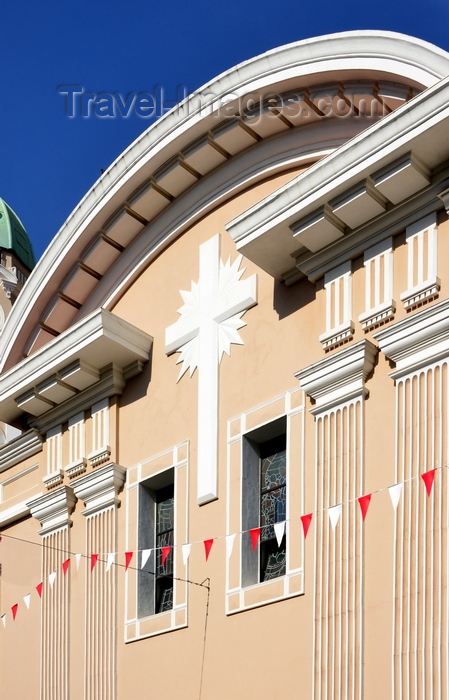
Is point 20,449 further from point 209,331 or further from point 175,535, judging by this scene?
point 209,331

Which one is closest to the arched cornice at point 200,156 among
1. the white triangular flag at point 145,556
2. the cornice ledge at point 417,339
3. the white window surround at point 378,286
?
the white window surround at point 378,286

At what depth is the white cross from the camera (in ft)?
48.3

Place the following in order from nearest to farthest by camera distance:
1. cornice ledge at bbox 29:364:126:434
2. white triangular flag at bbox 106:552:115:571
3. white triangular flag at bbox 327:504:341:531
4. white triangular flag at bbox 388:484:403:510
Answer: white triangular flag at bbox 388:484:403:510
white triangular flag at bbox 327:504:341:531
white triangular flag at bbox 106:552:115:571
cornice ledge at bbox 29:364:126:434

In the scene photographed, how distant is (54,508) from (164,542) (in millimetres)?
1941

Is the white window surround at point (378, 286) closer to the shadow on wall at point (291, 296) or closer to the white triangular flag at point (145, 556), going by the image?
the shadow on wall at point (291, 296)

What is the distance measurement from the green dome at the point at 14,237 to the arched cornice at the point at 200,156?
8.75 metres

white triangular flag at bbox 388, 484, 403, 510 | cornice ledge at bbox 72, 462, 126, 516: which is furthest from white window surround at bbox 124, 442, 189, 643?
white triangular flag at bbox 388, 484, 403, 510

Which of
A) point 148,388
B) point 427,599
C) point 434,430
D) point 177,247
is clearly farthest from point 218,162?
point 427,599

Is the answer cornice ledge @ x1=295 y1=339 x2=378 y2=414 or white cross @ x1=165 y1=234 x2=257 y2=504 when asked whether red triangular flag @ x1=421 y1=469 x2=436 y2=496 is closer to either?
cornice ledge @ x1=295 y1=339 x2=378 y2=414

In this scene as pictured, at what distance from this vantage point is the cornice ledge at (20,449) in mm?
17609

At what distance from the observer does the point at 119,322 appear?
52.7 ft

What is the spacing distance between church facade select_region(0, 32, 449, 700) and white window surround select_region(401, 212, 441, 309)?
0.09 feet

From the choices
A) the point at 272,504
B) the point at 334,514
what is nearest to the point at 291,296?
the point at 272,504

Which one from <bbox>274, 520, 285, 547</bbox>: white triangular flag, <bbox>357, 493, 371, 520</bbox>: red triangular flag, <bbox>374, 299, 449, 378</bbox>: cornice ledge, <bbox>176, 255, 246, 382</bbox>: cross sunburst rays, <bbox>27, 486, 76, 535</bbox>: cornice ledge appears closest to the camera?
<bbox>374, 299, 449, 378</bbox>: cornice ledge
